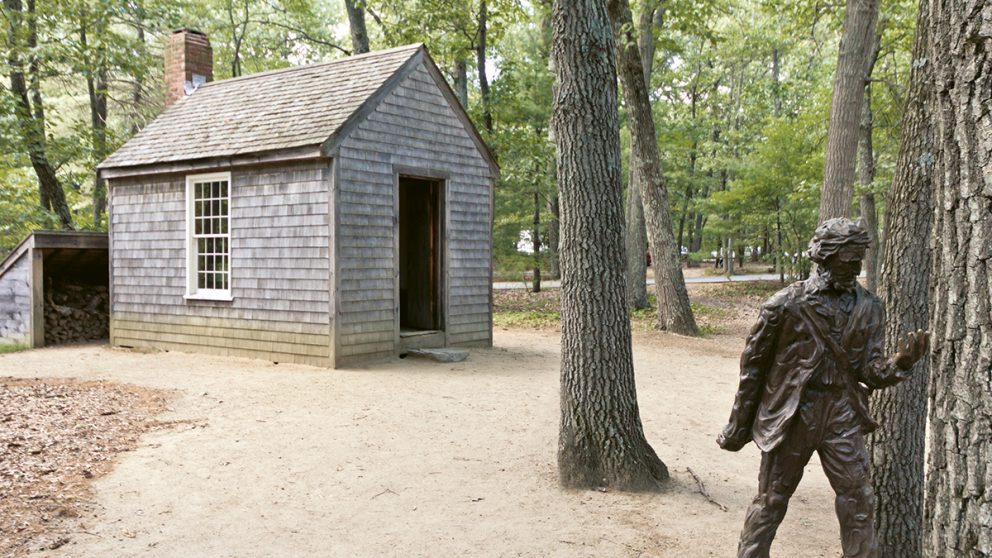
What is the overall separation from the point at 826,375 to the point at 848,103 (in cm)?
1021

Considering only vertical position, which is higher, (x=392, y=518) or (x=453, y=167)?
(x=453, y=167)

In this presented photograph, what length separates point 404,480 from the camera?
6.50 m

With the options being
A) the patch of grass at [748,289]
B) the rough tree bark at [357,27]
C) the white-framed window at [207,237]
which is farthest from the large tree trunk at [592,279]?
the patch of grass at [748,289]

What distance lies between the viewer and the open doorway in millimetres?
14142

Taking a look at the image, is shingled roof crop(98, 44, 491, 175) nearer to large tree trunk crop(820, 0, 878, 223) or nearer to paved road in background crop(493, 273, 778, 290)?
large tree trunk crop(820, 0, 878, 223)

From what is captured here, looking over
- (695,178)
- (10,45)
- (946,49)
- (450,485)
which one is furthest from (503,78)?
(946,49)

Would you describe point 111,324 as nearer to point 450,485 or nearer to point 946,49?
point 450,485

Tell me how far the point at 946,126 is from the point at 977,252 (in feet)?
1.32

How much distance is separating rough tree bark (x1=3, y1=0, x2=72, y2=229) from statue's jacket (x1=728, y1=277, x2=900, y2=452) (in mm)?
18410

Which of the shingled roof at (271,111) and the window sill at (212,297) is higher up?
the shingled roof at (271,111)

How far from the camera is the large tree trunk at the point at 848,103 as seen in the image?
1242cm

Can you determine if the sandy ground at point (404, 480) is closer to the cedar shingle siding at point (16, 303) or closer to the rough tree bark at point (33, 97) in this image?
the cedar shingle siding at point (16, 303)

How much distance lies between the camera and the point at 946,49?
7.25 feet

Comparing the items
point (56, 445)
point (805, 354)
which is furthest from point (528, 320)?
point (805, 354)
